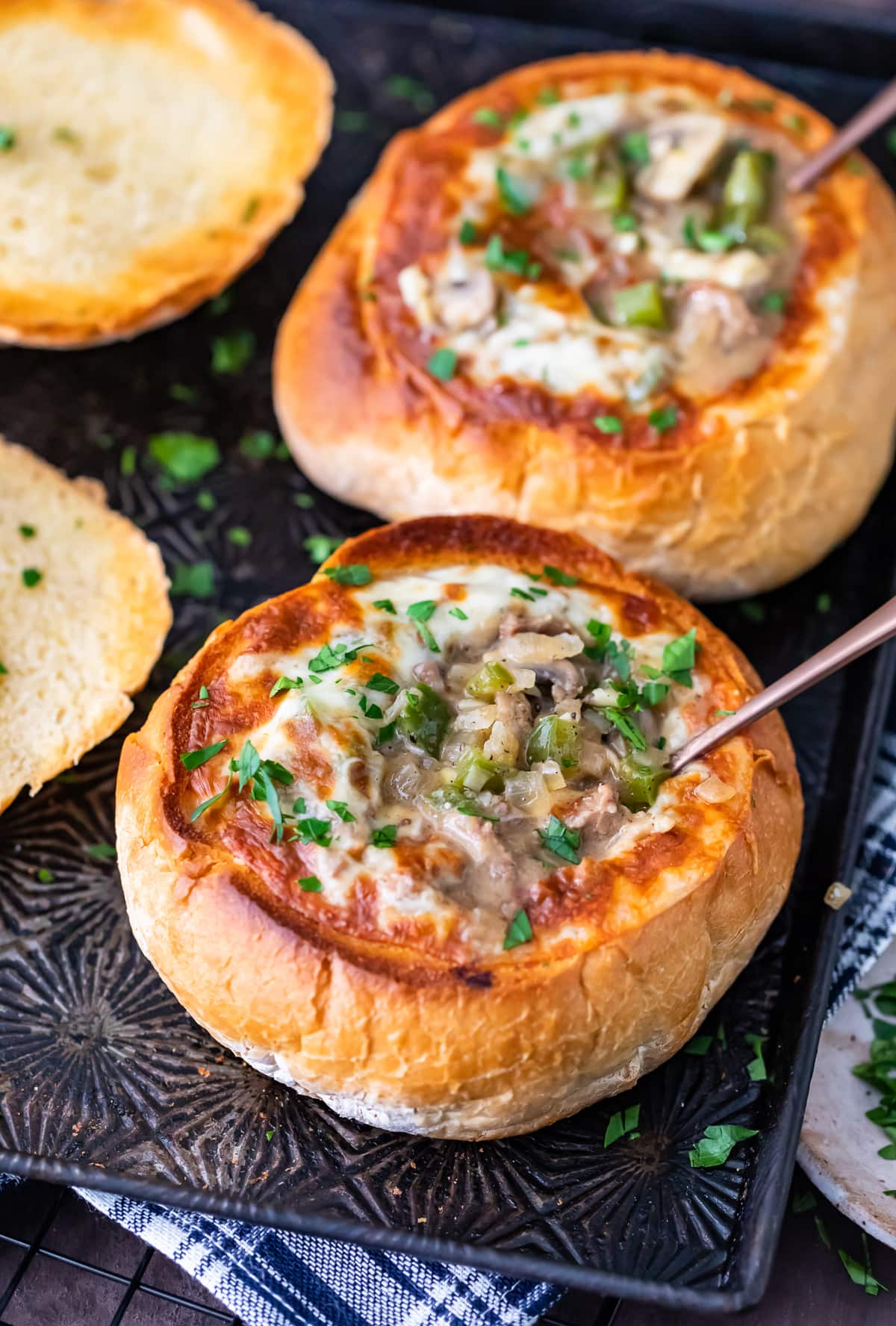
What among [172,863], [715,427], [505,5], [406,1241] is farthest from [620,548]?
[505,5]

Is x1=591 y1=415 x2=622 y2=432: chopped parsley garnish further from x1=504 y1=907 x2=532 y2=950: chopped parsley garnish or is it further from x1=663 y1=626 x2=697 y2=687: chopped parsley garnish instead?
x1=504 y1=907 x2=532 y2=950: chopped parsley garnish

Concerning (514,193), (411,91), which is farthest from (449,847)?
(411,91)

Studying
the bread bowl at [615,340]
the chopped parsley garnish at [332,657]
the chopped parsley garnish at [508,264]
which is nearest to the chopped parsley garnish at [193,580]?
the bread bowl at [615,340]

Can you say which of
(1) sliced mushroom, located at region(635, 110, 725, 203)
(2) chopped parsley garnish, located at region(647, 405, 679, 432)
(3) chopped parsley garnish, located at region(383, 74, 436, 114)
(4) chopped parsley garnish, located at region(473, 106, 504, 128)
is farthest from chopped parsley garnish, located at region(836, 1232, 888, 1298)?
(3) chopped parsley garnish, located at region(383, 74, 436, 114)

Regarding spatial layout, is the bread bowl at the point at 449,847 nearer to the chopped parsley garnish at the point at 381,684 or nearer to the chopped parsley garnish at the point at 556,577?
the chopped parsley garnish at the point at 381,684

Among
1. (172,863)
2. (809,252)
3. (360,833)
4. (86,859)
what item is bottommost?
(86,859)

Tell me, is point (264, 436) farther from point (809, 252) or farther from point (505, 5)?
point (505, 5)

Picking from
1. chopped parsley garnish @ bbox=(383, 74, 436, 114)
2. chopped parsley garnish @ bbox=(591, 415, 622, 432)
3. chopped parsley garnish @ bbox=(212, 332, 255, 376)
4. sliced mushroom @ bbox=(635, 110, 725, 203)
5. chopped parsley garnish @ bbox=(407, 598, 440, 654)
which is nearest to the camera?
chopped parsley garnish @ bbox=(407, 598, 440, 654)
